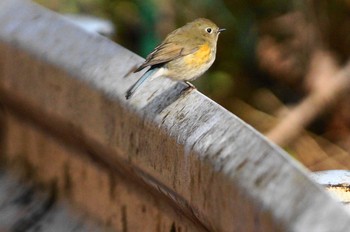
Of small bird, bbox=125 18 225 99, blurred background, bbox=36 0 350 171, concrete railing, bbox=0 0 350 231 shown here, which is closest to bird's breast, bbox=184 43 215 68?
small bird, bbox=125 18 225 99

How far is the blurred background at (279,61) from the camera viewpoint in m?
7.14

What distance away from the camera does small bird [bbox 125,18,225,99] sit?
5.36m

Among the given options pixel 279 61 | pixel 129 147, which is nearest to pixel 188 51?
pixel 279 61

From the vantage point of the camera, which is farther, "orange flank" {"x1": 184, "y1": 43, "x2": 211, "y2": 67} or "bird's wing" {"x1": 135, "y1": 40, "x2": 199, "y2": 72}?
"orange flank" {"x1": 184, "y1": 43, "x2": 211, "y2": 67}

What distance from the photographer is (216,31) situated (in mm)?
5930

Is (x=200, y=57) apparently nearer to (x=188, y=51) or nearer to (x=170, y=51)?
(x=188, y=51)

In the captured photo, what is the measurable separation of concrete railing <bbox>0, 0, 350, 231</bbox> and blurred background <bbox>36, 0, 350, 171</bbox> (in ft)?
8.97

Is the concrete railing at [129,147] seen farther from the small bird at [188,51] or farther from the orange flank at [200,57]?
the orange flank at [200,57]

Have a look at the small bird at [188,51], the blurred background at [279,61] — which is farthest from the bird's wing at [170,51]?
the blurred background at [279,61]

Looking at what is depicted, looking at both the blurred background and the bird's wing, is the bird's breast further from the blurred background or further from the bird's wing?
the blurred background

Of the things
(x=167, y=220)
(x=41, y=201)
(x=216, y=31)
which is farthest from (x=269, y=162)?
(x=216, y=31)

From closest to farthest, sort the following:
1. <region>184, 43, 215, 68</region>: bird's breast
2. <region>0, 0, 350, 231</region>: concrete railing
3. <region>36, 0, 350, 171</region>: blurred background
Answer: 1. <region>0, 0, 350, 231</region>: concrete railing
2. <region>184, 43, 215, 68</region>: bird's breast
3. <region>36, 0, 350, 171</region>: blurred background

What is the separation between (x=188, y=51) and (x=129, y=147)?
6.87 feet

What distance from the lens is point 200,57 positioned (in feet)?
18.6
